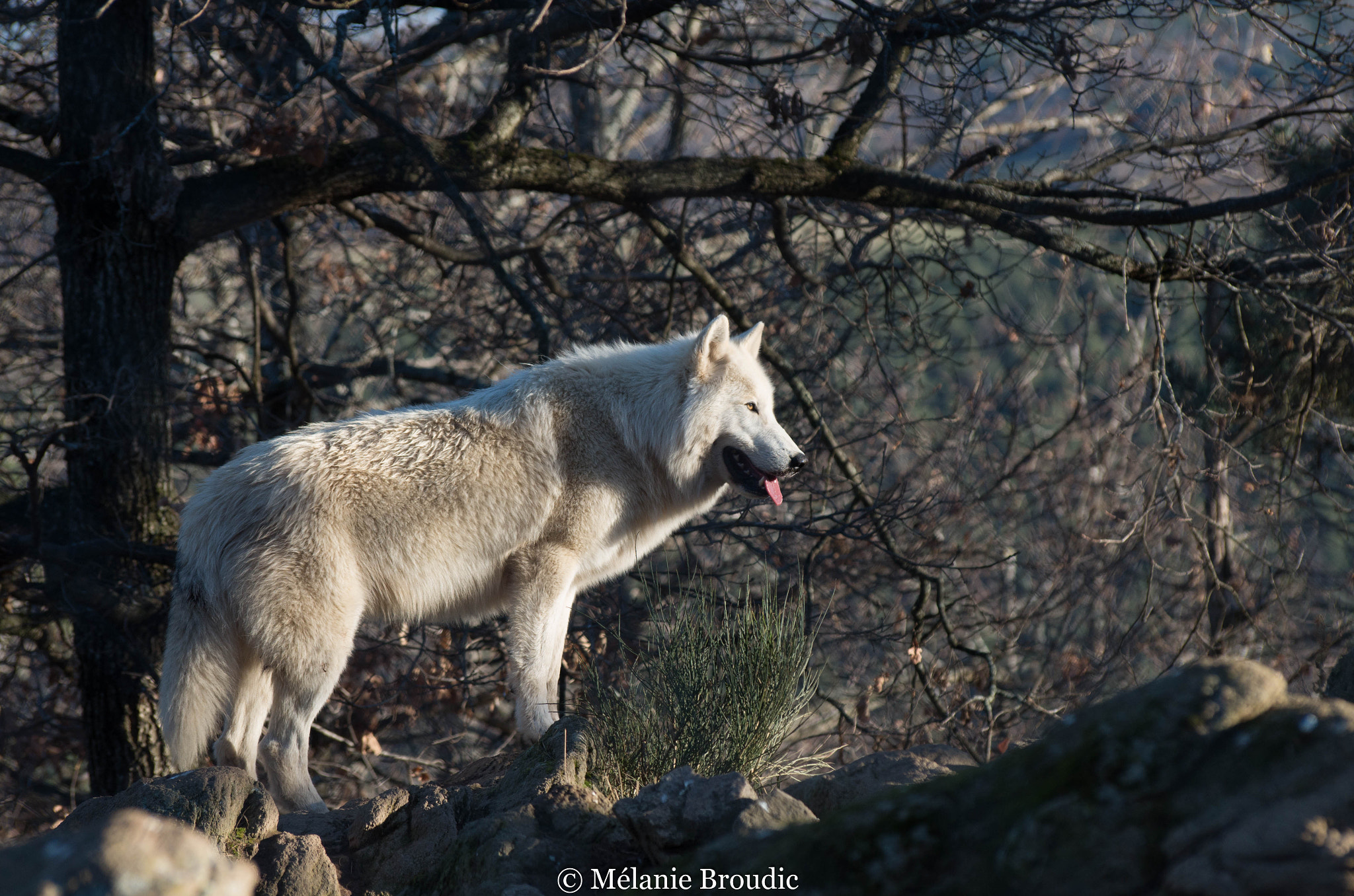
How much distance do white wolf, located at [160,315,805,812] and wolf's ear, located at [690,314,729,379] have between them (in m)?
0.01

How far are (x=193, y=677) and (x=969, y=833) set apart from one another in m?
3.74

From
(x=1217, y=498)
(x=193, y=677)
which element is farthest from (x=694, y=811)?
(x=1217, y=498)

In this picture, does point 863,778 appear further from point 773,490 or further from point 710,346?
point 710,346

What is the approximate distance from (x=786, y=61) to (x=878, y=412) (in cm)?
721

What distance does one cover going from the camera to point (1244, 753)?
2.02 m

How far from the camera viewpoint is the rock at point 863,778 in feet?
11.7

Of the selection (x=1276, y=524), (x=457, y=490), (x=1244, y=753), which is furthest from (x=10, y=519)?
(x=1276, y=524)

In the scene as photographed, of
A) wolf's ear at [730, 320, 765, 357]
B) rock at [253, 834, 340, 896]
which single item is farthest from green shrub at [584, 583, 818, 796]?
wolf's ear at [730, 320, 765, 357]

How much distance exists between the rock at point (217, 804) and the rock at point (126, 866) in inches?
66.2

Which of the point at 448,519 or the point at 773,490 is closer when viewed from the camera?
the point at 448,519

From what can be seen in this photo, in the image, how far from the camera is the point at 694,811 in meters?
3.04

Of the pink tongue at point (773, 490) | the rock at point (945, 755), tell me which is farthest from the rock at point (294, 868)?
the pink tongue at point (773, 490)

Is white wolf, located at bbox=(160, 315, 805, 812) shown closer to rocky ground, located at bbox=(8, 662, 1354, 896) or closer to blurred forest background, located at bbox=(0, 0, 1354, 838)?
blurred forest background, located at bbox=(0, 0, 1354, 838)

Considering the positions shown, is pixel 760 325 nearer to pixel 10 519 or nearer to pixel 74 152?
pixel 74 152
